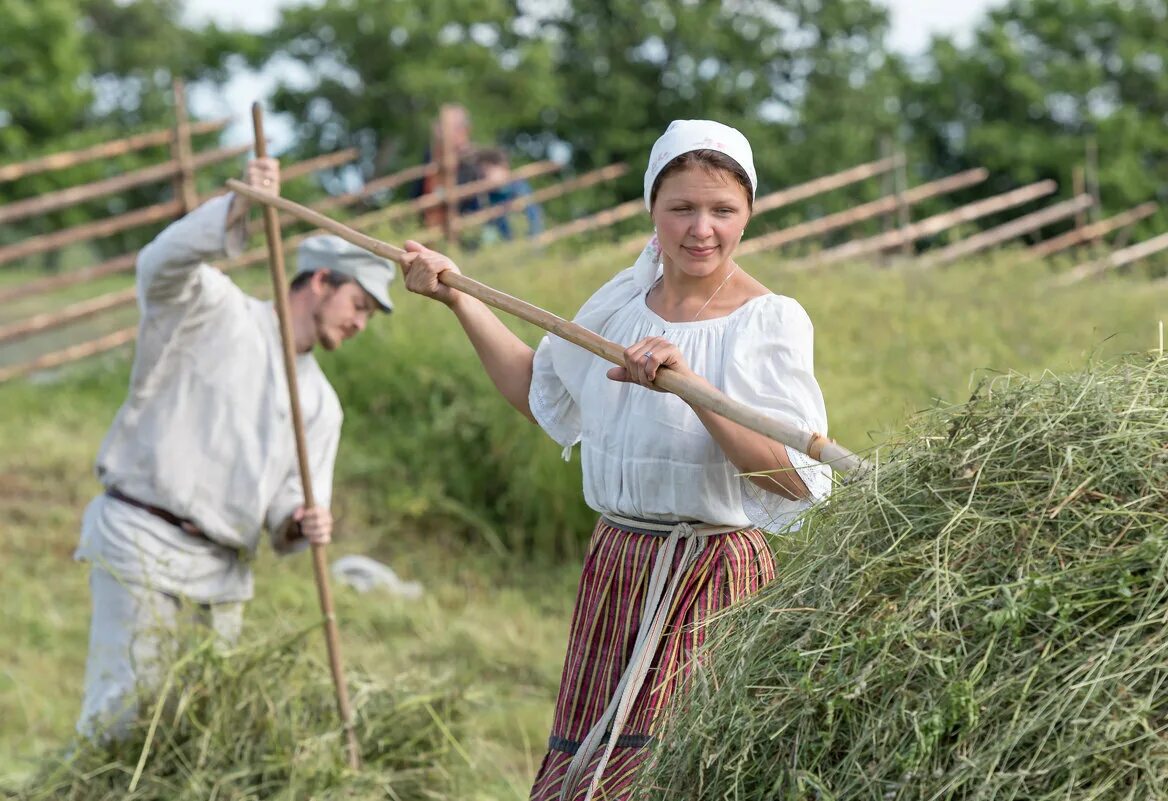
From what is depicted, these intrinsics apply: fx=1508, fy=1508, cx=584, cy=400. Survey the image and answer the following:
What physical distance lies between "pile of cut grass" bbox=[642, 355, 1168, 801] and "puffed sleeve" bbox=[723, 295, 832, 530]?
0.32 m

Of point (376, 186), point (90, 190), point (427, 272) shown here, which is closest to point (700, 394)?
point (427, 272)

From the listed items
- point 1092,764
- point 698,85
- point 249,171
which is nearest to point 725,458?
point 1092,764

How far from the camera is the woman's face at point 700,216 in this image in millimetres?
2561

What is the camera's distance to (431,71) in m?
20.2

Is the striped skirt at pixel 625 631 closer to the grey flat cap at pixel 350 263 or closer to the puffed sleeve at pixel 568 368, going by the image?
the puffed sleeve at pixel 568 368

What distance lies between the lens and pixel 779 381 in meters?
2.53

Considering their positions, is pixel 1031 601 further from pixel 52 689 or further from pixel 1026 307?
pixel 1026 307

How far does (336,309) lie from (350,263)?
0.42 ft

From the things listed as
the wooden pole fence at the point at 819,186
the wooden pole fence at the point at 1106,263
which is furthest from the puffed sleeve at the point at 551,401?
the wooden pole fence at the point at 819,186

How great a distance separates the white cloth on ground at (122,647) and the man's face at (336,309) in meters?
0.80

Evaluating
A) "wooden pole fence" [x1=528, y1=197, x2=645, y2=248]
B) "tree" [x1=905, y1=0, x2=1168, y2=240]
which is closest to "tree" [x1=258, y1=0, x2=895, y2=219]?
"tree" [x1=905, y1=0, x2=1168, y2=240]

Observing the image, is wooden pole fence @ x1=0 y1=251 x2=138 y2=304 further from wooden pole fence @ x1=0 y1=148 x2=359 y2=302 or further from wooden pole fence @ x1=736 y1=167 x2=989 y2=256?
wooden pole fence @ x1=736 y1=167 x2=989 y2=256

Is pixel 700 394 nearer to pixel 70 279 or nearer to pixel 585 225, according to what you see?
pixel 70 279

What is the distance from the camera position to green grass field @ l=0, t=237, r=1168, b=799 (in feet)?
18.1
